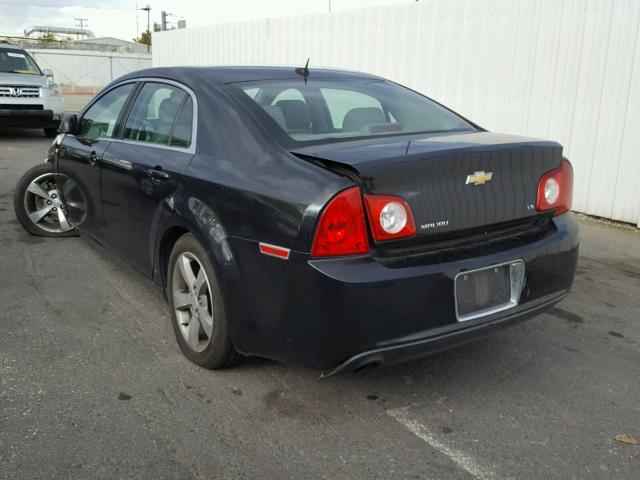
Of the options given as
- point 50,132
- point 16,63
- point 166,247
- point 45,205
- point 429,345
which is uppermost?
point 16,63

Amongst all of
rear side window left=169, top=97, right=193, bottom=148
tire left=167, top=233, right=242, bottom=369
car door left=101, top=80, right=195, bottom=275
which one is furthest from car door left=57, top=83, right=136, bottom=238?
tire left=167, top=233, right=242, bottom=369

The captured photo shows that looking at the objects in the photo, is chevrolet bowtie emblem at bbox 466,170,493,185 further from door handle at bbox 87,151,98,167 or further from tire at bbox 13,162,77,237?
tire at bbox 13,162,77,237

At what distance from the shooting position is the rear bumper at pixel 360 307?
253cm

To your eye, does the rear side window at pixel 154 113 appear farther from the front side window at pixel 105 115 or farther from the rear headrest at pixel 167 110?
the front side window at pixel 105 115

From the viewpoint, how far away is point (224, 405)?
2.99m

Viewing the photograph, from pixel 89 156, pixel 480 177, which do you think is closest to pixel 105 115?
pixel 89 156

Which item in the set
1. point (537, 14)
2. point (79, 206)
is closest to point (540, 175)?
point (79, 206)

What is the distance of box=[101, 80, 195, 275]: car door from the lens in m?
3.47

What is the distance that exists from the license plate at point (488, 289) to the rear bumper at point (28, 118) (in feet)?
40.9

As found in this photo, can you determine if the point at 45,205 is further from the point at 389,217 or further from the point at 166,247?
the point at 389,217

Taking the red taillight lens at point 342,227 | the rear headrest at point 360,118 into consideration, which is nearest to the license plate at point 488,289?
the red taillight lens at point 342,227

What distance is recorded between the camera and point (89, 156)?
4.49 meters

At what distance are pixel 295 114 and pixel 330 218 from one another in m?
1.04

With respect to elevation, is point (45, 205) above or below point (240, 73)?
below
